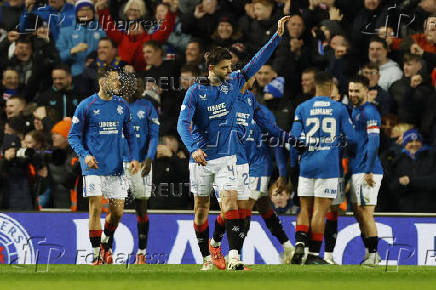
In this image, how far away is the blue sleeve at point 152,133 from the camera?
39.1 ft

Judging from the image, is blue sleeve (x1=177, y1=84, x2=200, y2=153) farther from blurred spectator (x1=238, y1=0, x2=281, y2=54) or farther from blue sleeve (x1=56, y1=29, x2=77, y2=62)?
blue sleeve (x1=56, y1=29, x2=77, y2=62)

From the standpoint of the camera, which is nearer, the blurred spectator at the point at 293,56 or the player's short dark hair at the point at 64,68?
the blurred spectator at the point at 293,56

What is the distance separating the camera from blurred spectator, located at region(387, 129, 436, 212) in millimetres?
12375

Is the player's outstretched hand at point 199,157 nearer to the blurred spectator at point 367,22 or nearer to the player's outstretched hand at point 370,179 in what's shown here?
the player's outstretched hand at point 370,179

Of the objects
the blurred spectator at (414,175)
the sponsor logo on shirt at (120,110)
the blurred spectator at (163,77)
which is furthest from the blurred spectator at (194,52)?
the sponsor logo on shirt at (120,110)

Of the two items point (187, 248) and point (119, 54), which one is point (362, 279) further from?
point (119, 54)

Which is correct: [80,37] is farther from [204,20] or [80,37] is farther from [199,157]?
[199,157]

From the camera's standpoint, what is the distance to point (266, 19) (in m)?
14.8

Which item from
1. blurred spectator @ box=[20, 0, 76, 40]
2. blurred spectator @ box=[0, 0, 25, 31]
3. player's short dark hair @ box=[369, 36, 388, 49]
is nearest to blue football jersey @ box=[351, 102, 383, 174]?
player's short dark hair @ box=[369, 36, 388, 49]

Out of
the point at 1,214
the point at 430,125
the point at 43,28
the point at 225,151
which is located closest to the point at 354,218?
the point at 430,125

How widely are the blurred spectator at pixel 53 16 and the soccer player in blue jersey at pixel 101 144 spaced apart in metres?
5.27

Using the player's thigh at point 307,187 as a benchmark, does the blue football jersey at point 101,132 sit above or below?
above

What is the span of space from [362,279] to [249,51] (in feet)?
22.1

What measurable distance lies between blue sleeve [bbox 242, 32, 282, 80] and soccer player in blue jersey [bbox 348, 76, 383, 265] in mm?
2099
